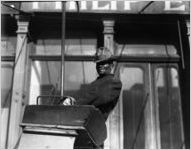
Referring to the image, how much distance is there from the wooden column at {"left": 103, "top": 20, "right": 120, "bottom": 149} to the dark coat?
11.8ft

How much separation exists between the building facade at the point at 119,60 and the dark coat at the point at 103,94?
3722mm

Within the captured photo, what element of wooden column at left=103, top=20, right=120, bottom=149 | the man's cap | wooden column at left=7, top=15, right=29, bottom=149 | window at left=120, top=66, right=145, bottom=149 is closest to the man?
the man's cap

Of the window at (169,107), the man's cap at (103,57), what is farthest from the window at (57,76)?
the man's cap at (103,57)

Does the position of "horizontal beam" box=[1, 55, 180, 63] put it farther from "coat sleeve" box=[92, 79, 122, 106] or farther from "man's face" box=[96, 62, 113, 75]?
"coat sleeve" box=[92, 79, 122, 106]

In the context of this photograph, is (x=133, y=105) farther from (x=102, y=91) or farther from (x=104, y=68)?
(x=102, y=91)

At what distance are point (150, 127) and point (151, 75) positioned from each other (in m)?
1.17

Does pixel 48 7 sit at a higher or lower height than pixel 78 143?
higher

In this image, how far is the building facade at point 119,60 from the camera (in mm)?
7824

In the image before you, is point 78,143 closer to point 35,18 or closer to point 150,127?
point 150,127

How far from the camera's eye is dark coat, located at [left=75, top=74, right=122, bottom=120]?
3744 mm

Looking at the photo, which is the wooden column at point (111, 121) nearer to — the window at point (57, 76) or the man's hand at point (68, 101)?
the window at point (57, 76)

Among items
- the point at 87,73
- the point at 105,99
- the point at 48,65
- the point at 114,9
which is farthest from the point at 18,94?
the point at 105,99

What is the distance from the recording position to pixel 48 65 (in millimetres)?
8195

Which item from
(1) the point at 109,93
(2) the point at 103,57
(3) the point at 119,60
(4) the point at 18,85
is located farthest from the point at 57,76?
(1) the point at 109,93
